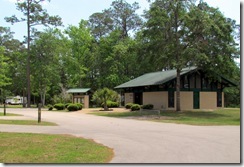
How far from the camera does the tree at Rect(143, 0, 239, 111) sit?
101ft

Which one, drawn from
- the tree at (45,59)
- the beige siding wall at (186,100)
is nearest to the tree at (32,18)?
the tree at (45,59)

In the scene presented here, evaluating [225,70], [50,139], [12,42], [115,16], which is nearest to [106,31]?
[115,16]

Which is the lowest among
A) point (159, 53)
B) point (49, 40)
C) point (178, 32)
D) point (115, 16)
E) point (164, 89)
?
point (164, 89)

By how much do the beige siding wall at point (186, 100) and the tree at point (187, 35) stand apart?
5.62 m

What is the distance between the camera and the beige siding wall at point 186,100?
38938mm

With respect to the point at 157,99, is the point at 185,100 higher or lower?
lower

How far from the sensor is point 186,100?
128ft

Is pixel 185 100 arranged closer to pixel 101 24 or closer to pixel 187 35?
pixel 187 35

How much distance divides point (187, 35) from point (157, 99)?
32.6ft

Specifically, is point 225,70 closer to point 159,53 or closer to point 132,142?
point 159,53

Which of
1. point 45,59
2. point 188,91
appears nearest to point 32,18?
point 45,59

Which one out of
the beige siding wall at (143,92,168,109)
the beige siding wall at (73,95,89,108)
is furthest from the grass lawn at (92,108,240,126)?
the beige siding wall at (73,95,89,108)

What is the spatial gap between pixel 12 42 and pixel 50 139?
6098cm

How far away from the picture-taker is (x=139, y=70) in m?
59.4
